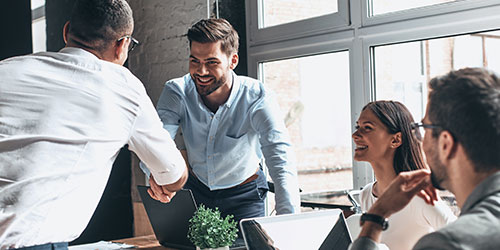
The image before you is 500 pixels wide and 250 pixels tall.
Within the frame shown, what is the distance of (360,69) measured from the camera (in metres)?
3.30

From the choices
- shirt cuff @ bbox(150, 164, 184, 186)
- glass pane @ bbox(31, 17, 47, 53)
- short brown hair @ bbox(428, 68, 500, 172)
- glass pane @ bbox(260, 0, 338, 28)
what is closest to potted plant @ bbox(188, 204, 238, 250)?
shirt cuff @ bbox(150, 164, 184, 186)

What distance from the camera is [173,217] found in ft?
8.38

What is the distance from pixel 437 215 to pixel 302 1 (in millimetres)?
1991

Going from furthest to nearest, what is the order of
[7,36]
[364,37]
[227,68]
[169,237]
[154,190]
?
[7,36]
[364,37]
[227,68]
[169,237]
[154,190]

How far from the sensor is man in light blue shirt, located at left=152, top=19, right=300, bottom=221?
292cm

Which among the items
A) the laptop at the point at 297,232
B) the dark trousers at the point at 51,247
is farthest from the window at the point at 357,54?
the dark trousers at the point at 51,247

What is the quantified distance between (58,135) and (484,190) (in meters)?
1.10

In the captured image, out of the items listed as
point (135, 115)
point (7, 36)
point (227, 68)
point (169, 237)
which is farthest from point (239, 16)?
point (135, 115)

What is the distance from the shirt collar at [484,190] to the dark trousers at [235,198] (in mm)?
1751

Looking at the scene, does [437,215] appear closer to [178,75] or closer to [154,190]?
[154,190]

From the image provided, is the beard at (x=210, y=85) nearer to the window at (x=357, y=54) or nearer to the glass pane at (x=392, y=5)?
the window at (x=357, y=54)

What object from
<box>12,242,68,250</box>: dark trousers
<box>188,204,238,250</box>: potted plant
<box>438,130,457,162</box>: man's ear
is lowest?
<box>188,204,238,250</box>: potted plant

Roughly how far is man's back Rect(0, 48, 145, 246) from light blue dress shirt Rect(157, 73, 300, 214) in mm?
1172

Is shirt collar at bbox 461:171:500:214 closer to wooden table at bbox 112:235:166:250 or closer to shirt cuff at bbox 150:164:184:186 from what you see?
shirt cuff at bbox 150:164:184:186
